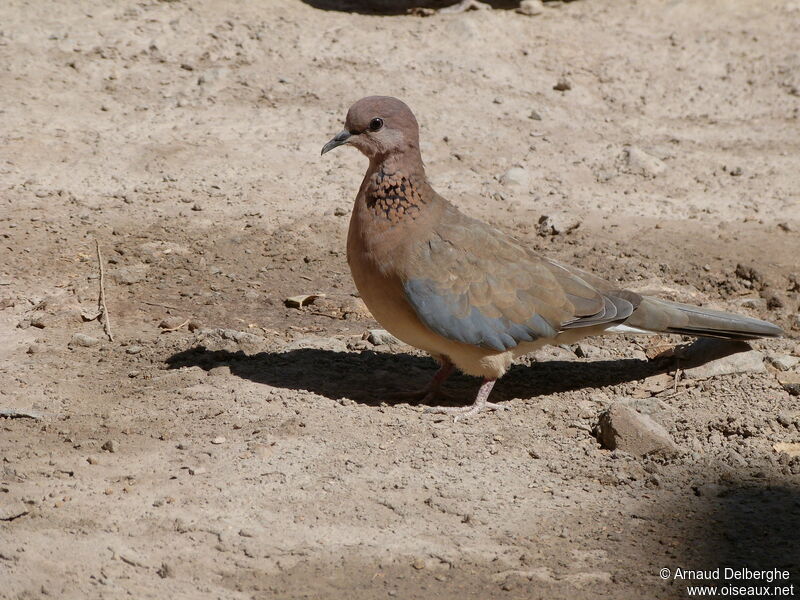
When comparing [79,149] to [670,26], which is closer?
[79,149]

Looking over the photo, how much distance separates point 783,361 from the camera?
19.3 feet

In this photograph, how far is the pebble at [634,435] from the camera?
4.93 meters

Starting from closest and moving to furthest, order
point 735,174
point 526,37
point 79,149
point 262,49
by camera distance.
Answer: point 79,149 → point 735,174 → point 262,49 → point 526,37

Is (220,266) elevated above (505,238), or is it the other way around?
(505,238)

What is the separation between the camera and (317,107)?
900 centimetres

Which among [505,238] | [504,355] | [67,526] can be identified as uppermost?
[505,238]

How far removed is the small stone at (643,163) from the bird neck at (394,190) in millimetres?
3828

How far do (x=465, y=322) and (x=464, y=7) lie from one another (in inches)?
247

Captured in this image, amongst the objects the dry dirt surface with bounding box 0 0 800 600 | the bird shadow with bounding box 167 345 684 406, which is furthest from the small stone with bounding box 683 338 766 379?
the bird shadow with bounding box 167 345 684 406

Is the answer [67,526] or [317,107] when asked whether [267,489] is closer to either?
[67,526]

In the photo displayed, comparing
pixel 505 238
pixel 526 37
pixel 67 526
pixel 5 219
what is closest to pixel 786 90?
pixel 526 37

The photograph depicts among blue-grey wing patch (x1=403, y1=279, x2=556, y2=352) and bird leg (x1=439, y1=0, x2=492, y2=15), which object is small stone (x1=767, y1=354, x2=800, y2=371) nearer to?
blue-grey wing patch (x1=403, y1=279, x2=556, y2=352)

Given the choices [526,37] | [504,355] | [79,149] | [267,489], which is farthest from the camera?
[526,37]

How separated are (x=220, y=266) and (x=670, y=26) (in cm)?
619
